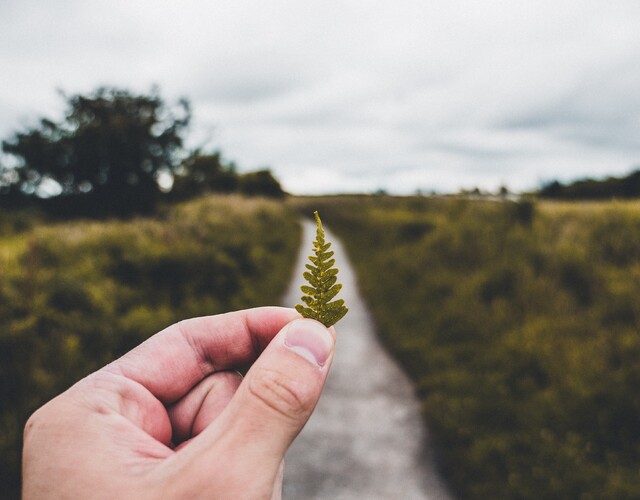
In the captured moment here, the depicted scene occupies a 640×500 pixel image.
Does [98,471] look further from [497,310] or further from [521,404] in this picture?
[497,310]

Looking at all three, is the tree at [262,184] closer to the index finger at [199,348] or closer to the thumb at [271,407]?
the index finger at [199,348]

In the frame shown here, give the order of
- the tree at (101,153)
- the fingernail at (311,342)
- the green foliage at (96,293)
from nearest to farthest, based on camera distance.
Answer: the fingernail at (311,342) → the green foliage at (96,293) → the tree at (101,153)

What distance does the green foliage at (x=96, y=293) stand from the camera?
12.9 feet

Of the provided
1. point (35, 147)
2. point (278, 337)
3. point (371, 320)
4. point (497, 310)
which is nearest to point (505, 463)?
point (497, 310)

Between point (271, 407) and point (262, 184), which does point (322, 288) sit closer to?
point (271, 407)

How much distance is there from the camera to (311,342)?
1.35 meters

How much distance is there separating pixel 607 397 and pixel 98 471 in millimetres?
4786

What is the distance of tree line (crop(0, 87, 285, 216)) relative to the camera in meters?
13.7

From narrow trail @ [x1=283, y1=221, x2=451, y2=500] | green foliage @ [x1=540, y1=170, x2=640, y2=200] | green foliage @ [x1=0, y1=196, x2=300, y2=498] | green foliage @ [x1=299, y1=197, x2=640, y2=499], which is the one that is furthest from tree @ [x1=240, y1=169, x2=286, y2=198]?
narrow trail @ [x1=283, y1=221, x2=451, y2=500]

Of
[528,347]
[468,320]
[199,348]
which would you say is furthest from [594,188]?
[199,348]

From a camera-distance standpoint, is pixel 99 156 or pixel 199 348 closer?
pixel 199 348

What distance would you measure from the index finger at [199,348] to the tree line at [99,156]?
45.5ft

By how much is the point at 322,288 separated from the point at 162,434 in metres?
0.89

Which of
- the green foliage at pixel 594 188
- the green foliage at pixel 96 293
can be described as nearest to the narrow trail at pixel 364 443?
the green foliage at pixel 96 293
